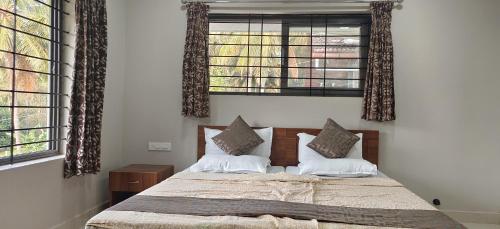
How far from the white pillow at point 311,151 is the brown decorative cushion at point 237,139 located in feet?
1.42

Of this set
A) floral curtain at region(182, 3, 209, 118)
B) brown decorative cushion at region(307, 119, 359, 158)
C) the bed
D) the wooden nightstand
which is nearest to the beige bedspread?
the bed

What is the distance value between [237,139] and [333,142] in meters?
0.99

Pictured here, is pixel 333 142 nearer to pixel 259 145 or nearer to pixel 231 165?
pixel 259 145

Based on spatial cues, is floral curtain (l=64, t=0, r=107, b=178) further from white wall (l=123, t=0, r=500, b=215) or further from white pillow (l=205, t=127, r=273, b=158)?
white wall (l=123, t=0, r=500, b=215)

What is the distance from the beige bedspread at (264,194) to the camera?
6.39 feet

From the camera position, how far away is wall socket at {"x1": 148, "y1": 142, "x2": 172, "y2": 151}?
422 cm

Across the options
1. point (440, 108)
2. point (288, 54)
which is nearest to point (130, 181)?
point (288, 54)

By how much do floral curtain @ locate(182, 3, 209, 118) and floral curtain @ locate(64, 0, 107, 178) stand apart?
924mm

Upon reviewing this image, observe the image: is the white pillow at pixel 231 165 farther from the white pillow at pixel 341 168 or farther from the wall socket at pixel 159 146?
the wall socket at pixel 159 146

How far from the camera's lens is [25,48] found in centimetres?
289

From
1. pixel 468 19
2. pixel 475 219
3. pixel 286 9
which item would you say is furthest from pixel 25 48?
pixel 475 219

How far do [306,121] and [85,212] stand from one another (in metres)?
2.48

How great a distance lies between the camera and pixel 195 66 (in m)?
4.06

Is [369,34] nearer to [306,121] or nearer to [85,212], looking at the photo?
[306,121]
